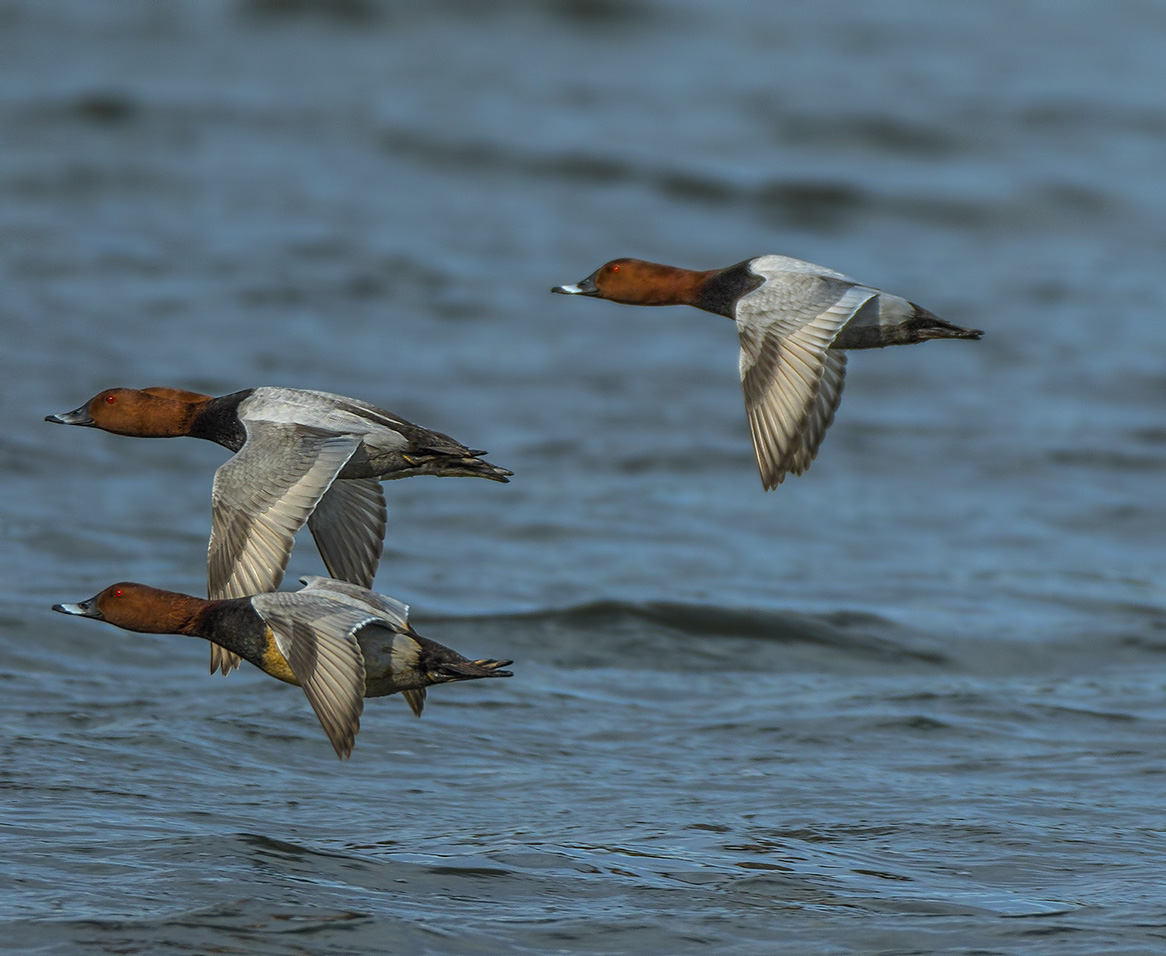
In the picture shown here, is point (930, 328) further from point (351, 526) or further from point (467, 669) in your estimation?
point (351, 526)

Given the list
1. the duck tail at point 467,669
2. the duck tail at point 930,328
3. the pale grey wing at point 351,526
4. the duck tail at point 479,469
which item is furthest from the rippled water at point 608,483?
the duck tail at point 930,328

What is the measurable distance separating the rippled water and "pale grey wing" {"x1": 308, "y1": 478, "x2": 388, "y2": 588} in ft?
4.58

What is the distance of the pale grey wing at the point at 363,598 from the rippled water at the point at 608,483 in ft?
4.77

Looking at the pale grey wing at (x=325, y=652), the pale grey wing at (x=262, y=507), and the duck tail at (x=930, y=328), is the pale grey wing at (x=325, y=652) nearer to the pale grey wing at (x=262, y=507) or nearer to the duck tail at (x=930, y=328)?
the pale grey wing at (x=262, y=507)

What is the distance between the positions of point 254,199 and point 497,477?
16.8m

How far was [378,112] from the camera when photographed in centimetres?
2636

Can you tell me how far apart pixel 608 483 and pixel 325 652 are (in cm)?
1003

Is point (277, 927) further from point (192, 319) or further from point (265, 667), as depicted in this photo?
point (192, 319)

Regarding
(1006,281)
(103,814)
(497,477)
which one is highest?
(1006,281)

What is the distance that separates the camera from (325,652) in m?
7.02

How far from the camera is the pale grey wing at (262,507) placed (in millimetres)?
7516

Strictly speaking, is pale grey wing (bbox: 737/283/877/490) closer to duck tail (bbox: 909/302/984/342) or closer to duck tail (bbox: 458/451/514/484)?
duck tail (bbox: 909/302/984/342)

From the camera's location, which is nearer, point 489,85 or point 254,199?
point 254,199

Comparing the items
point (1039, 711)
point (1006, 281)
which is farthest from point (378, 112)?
point (1039, 711)
